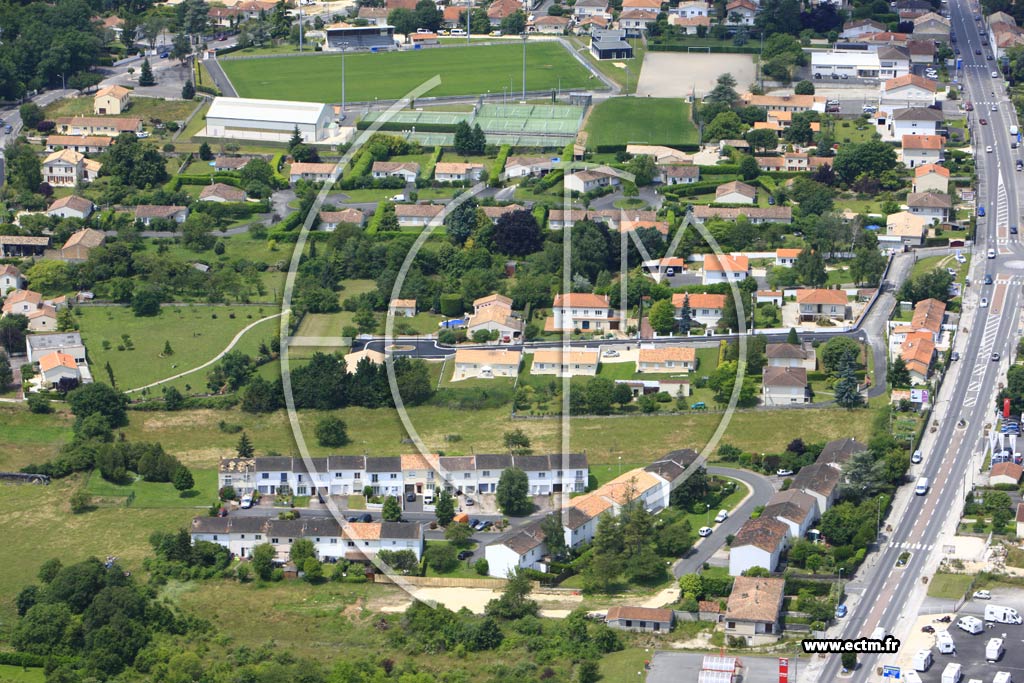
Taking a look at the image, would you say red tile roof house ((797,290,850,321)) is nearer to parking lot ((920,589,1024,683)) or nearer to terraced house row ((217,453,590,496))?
terraced house row ((217,453,590,496))

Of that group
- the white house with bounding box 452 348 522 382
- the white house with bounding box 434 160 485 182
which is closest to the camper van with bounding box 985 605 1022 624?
the white house with bounding box 452 348 522 382

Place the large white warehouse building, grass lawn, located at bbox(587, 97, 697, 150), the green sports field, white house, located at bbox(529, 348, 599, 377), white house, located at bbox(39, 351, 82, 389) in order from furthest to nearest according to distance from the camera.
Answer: the green sports field < the large white warehouse building < grass lawn, located at bbox(587, 97, 697, 150) < white house, located at bbox(39, 351, 82, 389) < white house, located at bbox(529, 348, 599, 377)

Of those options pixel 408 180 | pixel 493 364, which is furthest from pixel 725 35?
pixel 493 364

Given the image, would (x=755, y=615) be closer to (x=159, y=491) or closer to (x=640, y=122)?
(x=159, y=491)

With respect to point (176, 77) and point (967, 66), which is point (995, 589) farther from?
point (176, 77)

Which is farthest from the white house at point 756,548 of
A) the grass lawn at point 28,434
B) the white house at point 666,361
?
the grass lawn at point 28,434

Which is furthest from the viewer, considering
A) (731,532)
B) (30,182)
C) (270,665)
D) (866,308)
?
(30,182)

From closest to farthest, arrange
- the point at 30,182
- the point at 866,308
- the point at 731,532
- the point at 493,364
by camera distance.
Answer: the point at 731,532 < the point at 493,364 < the point at 866,308 < the point at 30,182
